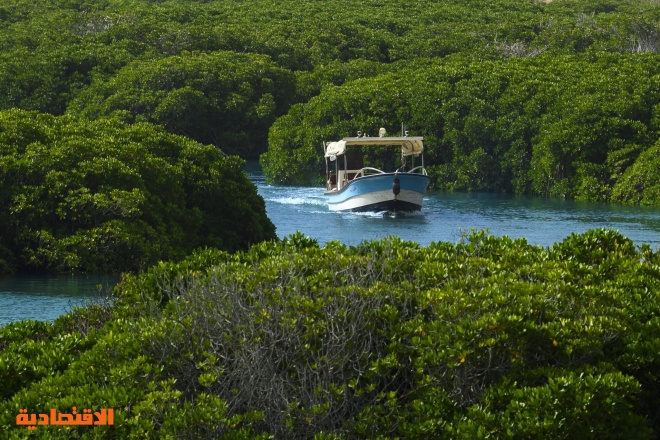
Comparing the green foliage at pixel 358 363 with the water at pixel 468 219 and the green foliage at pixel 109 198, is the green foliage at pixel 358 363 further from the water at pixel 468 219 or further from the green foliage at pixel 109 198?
the water at pixel 468 219

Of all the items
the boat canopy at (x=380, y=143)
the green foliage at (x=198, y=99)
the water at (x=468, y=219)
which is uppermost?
the green foliage at (x=198, y=99)

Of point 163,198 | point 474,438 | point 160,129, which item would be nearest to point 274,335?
point 474,438

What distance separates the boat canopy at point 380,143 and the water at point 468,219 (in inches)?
103

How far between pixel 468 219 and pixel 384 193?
3524 millimetres

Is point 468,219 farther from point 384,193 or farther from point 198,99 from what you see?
point 198,99

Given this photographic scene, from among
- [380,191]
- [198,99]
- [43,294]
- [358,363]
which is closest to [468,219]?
[380,191]

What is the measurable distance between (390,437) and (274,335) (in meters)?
1.29

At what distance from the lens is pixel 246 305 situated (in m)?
9.47

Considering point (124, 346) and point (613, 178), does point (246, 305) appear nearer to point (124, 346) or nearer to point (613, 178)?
point (124, 346)

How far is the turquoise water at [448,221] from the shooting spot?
1047 inches

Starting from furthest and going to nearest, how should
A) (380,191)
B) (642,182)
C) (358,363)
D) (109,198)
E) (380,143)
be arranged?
(642,182) < (380,143) < (380,191) < (109,198) < (358,363)

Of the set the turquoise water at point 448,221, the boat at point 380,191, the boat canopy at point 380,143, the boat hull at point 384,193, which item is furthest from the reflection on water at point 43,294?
the boat canopy at point 380,143

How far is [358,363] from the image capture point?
354 inches

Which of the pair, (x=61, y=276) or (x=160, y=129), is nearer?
(x=61, y=276)
